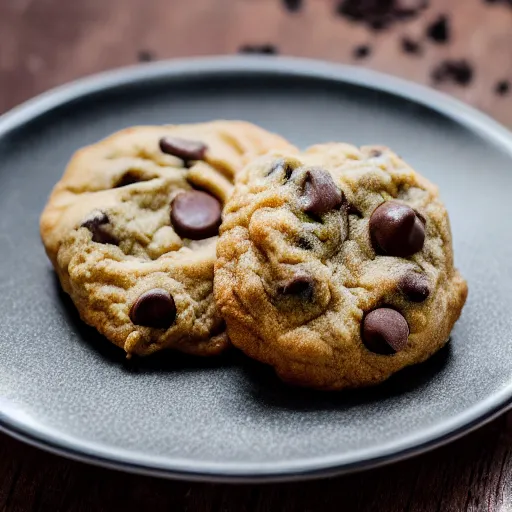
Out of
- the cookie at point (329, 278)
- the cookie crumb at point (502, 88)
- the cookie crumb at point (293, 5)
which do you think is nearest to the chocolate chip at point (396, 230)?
the cookie at point (329, 278)

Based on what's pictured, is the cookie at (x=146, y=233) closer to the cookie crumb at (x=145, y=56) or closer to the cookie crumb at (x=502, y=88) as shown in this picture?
the cookie crumb at (x=145, y=56)

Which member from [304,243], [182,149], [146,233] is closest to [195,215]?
[146,233]

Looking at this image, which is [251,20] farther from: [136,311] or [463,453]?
[463,453]

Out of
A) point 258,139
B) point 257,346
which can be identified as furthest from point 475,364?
point 258,139

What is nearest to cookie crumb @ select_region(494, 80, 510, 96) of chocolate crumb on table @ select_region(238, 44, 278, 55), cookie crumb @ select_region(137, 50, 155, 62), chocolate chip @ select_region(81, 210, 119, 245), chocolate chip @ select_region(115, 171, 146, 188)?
chocolate crumb on table @ select_region(238, 44, 278, 55)

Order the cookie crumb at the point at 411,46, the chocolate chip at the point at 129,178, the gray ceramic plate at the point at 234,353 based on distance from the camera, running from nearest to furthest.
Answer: the gray ceramic plate at the point at 234,353, the chocolate chip at the point at 129,178, the cookie crumb at the point at 411,46

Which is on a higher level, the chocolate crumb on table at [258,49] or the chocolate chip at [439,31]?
the chocolate chip at [439,31]

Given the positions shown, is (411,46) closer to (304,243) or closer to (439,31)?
(439,31)
